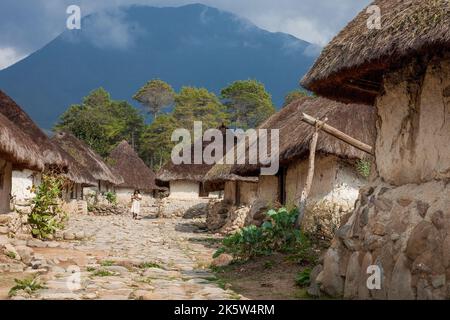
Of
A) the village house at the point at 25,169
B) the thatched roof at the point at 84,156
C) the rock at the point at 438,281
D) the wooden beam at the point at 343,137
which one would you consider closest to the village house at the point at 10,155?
the village house at the point at 25,169

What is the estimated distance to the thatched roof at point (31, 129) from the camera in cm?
1481

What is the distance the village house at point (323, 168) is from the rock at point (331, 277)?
14.7ft

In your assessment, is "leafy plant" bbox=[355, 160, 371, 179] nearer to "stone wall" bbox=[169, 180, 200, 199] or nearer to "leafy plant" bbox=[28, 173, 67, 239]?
"leafy plant" bbox=[28, 173, 67, 239]

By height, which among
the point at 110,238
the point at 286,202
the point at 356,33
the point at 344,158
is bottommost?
the point at 110,238

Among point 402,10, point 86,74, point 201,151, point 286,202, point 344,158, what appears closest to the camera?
point 402,10

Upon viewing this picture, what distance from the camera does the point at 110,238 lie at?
1311 centimetres

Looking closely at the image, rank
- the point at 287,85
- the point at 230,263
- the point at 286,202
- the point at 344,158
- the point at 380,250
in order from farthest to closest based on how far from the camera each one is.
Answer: the point at 287,85 → the point at 286,202 → the point at 344,158 → the point at 230,263 → the point at 380,250

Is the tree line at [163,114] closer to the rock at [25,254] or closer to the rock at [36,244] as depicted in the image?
the rock at [36,244]

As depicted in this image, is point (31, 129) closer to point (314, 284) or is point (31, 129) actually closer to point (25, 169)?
point (25, 169)

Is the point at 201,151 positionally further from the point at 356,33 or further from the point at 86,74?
the point at 86,74

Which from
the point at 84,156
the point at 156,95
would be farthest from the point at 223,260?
the point at 156,95

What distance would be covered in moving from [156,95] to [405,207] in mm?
50334
